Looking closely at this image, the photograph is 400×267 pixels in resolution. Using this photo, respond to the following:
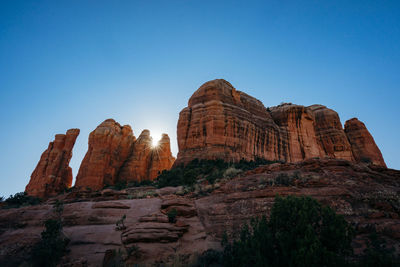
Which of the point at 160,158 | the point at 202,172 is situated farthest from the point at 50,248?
the point at 160,158

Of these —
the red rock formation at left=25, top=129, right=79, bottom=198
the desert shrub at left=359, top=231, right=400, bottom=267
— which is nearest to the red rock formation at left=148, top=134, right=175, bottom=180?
the red rock formation at left=25, top=129, right=79, bottom=198

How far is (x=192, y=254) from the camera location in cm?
880

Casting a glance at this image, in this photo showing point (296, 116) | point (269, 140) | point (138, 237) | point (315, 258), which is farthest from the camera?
point (296, 116)

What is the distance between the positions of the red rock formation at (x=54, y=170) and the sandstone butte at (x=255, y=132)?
81.9 feet

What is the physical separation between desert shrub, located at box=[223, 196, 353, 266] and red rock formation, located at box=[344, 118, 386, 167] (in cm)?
4631

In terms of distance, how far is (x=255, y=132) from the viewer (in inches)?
1399

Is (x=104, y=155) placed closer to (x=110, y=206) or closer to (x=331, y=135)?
(x=110, y=206)

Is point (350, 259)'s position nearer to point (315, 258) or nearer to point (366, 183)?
point (315, 258)

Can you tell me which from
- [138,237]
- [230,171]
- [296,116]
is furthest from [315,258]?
[296,116]

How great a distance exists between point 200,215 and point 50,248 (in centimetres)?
684

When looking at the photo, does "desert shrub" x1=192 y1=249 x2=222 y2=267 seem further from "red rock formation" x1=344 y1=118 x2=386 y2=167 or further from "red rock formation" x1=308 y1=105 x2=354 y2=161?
"red rock formation" x1=344 y1=118 x2=386 y2=167

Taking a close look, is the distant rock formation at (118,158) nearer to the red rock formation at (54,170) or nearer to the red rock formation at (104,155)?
the red rock formation at (104,155)

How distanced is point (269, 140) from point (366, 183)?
26.0 m

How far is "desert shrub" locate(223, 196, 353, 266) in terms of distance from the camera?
547 centimetres
